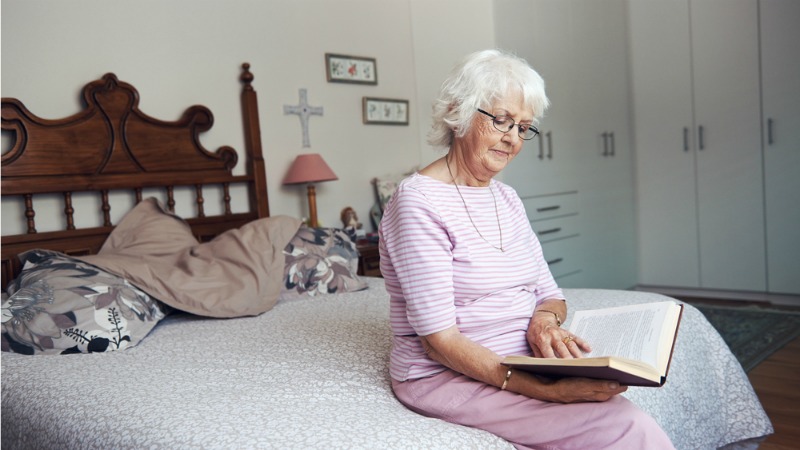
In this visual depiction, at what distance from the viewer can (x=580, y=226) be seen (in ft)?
14.5

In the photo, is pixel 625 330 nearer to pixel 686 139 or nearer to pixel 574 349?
pixel 574 349

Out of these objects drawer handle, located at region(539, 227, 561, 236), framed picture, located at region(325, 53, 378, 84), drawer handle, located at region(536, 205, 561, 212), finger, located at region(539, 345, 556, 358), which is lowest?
drawer handle, located at region(539, 227, 561, 236)

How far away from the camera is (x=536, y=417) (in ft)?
3.75

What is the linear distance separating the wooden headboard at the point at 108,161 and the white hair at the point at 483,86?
1728 millimetres

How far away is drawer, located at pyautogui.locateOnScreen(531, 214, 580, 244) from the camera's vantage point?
13.5ft

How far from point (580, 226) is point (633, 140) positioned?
85 cm

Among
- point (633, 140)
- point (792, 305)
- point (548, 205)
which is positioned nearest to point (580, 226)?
point (548, 205)

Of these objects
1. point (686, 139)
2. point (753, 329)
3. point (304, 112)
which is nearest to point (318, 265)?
point (304, 112)

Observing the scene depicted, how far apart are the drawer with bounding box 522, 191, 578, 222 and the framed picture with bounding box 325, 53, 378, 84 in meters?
1.17

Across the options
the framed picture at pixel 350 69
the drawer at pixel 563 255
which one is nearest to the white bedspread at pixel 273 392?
the framed picture at pixel 350 69

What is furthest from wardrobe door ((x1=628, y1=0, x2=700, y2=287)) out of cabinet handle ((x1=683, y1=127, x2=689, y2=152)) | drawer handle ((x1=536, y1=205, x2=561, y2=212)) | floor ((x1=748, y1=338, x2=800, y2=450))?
floor ((x1=748, y1=338, x2=800, y2=450))

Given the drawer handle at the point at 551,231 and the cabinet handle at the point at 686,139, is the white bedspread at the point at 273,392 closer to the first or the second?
the drawer handle at the point at 551,231

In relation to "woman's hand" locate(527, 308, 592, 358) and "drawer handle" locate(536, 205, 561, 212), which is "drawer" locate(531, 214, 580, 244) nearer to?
"drawer handle" locate(536, 205, 561, 212)

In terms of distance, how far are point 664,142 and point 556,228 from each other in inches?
42.1
